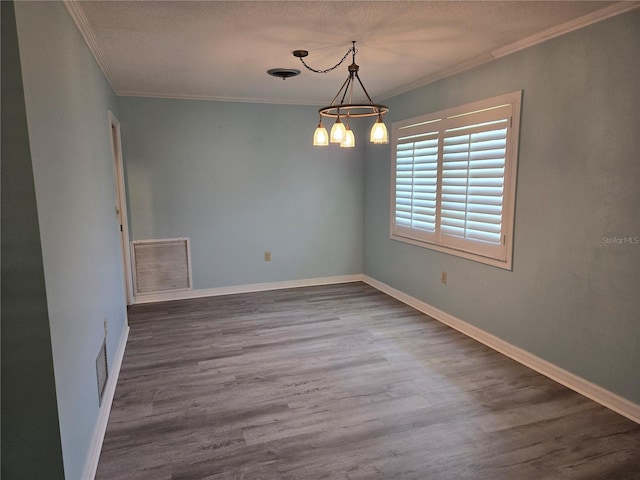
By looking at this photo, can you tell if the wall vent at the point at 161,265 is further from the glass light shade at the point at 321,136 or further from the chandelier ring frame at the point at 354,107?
the chandelier ring frame at the point at 354,107

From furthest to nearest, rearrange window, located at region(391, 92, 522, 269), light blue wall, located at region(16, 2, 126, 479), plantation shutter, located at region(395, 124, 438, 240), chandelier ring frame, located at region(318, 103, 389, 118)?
plantation shutter, located at region(395, 124, 438, 240), window, located at region(391, 92, 522, 269), chandelier ring frame, located at region(318, 103, 389, 118), light blue wall, located at region(16, 2, 126, 479)

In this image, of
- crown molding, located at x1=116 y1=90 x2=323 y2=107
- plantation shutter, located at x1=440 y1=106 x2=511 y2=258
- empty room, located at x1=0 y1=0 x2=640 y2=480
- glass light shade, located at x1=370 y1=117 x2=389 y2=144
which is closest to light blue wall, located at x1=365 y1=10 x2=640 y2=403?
empty room, located at x1=0 y1=0 x2=640 y2=480

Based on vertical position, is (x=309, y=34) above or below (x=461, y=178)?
above

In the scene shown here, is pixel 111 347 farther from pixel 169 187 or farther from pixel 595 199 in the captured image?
pixel 595 199

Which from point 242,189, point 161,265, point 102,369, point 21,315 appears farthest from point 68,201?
point 242,189

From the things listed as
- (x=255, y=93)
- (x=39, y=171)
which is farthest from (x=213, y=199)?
(x=39, y=171)

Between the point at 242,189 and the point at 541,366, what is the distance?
368 cm

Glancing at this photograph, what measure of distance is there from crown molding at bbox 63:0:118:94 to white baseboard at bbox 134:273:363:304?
2498 millimetres

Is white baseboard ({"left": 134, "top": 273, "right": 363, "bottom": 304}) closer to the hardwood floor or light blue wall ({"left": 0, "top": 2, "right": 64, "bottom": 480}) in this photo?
the hardwood floor

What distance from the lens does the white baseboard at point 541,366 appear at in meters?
2.56

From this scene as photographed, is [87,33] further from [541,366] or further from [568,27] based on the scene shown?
[541,366]

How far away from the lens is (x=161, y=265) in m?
4.91

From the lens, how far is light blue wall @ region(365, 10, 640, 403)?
2.46 metres

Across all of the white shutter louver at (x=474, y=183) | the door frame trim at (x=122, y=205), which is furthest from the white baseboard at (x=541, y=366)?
the door frame trim at (x=122, y=205)
